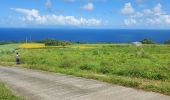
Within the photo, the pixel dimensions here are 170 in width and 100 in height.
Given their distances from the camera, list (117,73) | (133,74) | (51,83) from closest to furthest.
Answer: (51,83) < (133,74) < (117,73)

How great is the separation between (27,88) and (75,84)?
1832 mm

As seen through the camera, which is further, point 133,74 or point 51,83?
point 133,74

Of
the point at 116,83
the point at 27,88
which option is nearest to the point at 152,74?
the point at 116,83

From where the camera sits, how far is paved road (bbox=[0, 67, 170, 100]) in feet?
32.8

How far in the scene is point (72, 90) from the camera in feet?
37.5

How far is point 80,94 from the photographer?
10680mm

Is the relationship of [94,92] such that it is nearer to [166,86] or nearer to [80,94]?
[80,94]

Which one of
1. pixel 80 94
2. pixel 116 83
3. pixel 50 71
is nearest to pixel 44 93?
pixel 80 94

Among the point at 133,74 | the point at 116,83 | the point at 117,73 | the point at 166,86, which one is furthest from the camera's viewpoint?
the point at 117,73

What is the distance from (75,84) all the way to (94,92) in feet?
6.24

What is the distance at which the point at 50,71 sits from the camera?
17125mm

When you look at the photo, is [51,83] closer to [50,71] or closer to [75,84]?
[75,84]

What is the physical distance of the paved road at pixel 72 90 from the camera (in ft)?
32.8

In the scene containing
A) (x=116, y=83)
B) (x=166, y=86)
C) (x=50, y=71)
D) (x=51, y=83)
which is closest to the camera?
(x=166, y=86)
